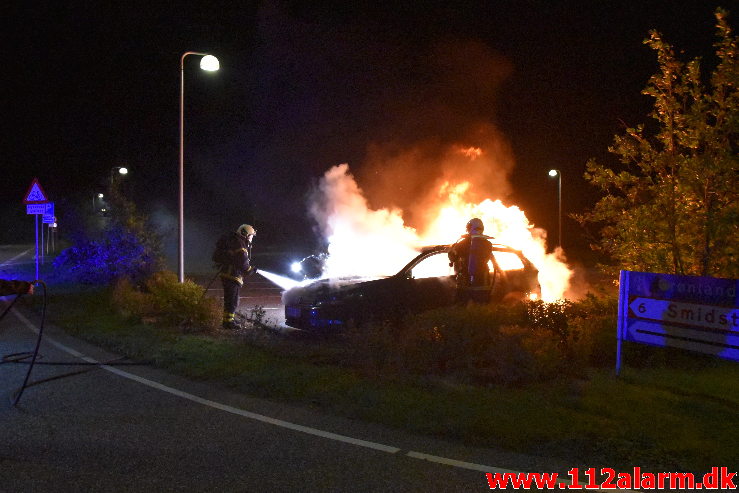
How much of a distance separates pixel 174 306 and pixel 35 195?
772 cm

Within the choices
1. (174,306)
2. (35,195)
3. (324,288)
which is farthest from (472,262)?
(35,195)

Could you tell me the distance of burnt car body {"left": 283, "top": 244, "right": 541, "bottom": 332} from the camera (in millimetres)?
10086

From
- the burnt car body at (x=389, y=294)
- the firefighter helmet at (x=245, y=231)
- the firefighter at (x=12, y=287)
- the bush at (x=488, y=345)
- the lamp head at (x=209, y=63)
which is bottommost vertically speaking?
the bush at (x=488, y=345)

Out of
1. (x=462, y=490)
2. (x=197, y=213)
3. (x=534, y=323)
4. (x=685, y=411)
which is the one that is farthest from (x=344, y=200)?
(x=197, y=213)

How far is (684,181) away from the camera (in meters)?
8.61

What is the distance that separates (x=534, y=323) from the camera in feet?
29.7

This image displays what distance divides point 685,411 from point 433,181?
492 inches

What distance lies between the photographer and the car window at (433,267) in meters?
10.4

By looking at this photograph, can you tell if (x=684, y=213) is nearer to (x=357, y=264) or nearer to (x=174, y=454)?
(x=357, y=264)

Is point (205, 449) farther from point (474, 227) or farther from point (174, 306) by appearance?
point (174, 306)

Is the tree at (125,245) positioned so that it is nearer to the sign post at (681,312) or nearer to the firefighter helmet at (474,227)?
the firefighter helmet at (474,227)

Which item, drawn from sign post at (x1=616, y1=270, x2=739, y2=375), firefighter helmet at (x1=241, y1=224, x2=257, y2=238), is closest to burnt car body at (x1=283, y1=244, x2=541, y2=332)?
firefighter helmet at (x1=241, y1=224, x2=257, y2=238)

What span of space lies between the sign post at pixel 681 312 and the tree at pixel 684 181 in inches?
56.1

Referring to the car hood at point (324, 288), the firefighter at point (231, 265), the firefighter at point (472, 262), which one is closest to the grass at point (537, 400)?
the car hood at point (324, 288)
